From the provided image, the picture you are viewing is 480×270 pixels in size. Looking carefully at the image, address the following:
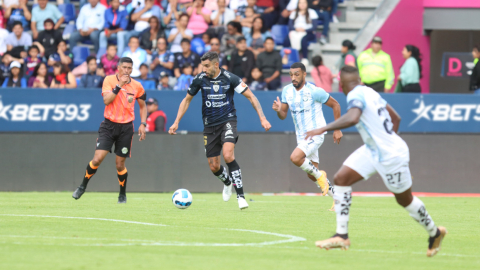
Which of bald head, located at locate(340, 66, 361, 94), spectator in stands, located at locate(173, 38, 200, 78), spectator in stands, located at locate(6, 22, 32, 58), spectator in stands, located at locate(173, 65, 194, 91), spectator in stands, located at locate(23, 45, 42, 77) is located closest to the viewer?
bald head, located at locate(340, 66, 361, 94)

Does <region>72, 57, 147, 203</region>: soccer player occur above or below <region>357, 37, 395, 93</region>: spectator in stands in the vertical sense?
above

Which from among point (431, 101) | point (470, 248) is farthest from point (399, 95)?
point (470, 248)

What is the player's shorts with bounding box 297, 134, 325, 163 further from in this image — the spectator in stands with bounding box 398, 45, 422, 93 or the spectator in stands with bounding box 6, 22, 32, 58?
the spectator in stands with bounding box 6, 22, 32, 58

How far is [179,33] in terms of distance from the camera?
65.8 feet

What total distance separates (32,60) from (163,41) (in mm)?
3609

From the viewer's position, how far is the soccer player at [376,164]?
682 centimetres

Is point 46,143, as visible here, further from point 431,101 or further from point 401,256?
point 401,256

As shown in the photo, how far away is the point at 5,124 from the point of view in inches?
677

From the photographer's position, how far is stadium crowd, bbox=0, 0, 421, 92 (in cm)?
1839

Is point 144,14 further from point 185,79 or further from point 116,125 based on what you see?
point 116,125

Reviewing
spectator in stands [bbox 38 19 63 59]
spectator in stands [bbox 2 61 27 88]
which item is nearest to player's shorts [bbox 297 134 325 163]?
spectator in stands [bbox 2 61 27 88]

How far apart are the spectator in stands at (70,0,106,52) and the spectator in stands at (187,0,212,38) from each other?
2630 mm

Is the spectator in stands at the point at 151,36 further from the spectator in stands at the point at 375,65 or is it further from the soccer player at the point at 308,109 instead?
the soccer player at the point at 308,109

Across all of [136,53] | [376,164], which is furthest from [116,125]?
[136,53]
